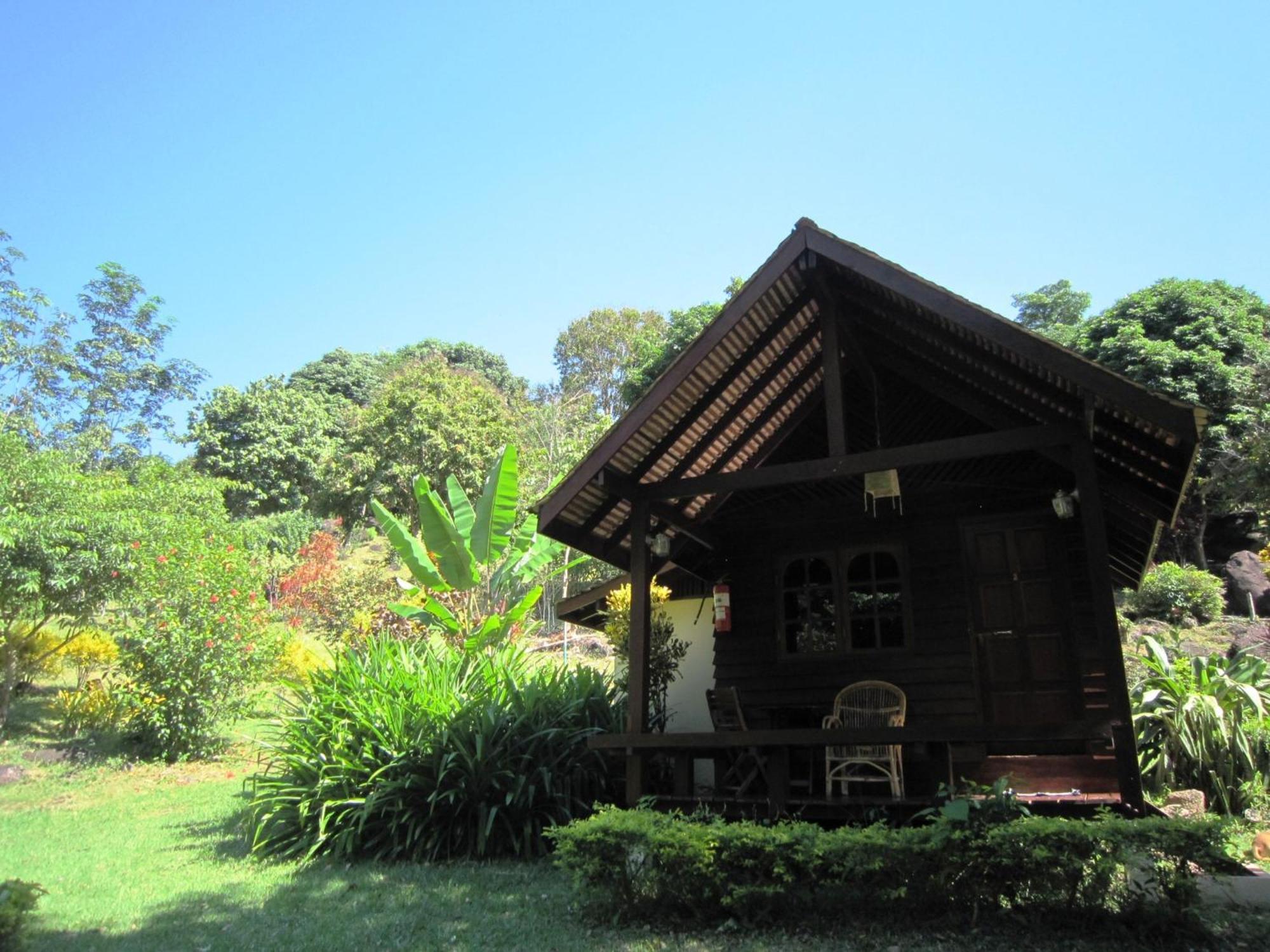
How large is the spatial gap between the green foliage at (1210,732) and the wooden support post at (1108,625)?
3.94 m

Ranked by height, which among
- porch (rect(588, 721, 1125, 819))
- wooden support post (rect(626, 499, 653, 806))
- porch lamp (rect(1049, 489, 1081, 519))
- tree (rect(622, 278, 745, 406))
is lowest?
porch (rect(588, 721, 1125, 819))

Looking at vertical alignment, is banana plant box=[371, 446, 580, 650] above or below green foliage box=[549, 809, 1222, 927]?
Answer: above

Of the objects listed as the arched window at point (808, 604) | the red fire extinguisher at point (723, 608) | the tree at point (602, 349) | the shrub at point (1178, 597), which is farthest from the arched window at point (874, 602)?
the tree at point (602, 349)

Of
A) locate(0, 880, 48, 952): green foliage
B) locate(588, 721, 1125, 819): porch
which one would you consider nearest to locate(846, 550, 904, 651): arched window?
locate(588, 721, 1125, 819): porch

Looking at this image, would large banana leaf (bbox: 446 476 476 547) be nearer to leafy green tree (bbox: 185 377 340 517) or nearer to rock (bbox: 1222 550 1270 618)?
rock (bbox: 1222 550 1270 618)

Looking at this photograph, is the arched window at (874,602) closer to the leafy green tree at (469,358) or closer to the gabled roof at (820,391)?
the gabled roof at (820,391)

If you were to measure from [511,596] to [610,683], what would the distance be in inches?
393

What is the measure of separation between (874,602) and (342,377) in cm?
4823

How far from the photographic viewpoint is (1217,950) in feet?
15.8

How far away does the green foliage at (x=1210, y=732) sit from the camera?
30.3 ft

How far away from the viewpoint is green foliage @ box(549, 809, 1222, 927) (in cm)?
505

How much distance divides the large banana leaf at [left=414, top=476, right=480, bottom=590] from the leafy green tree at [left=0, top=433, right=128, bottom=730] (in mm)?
5988

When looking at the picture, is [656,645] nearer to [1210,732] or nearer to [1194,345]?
[1210,732]

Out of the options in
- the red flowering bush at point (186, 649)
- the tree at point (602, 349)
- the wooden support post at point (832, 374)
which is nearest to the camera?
the wooden support post at point (832, 374)
